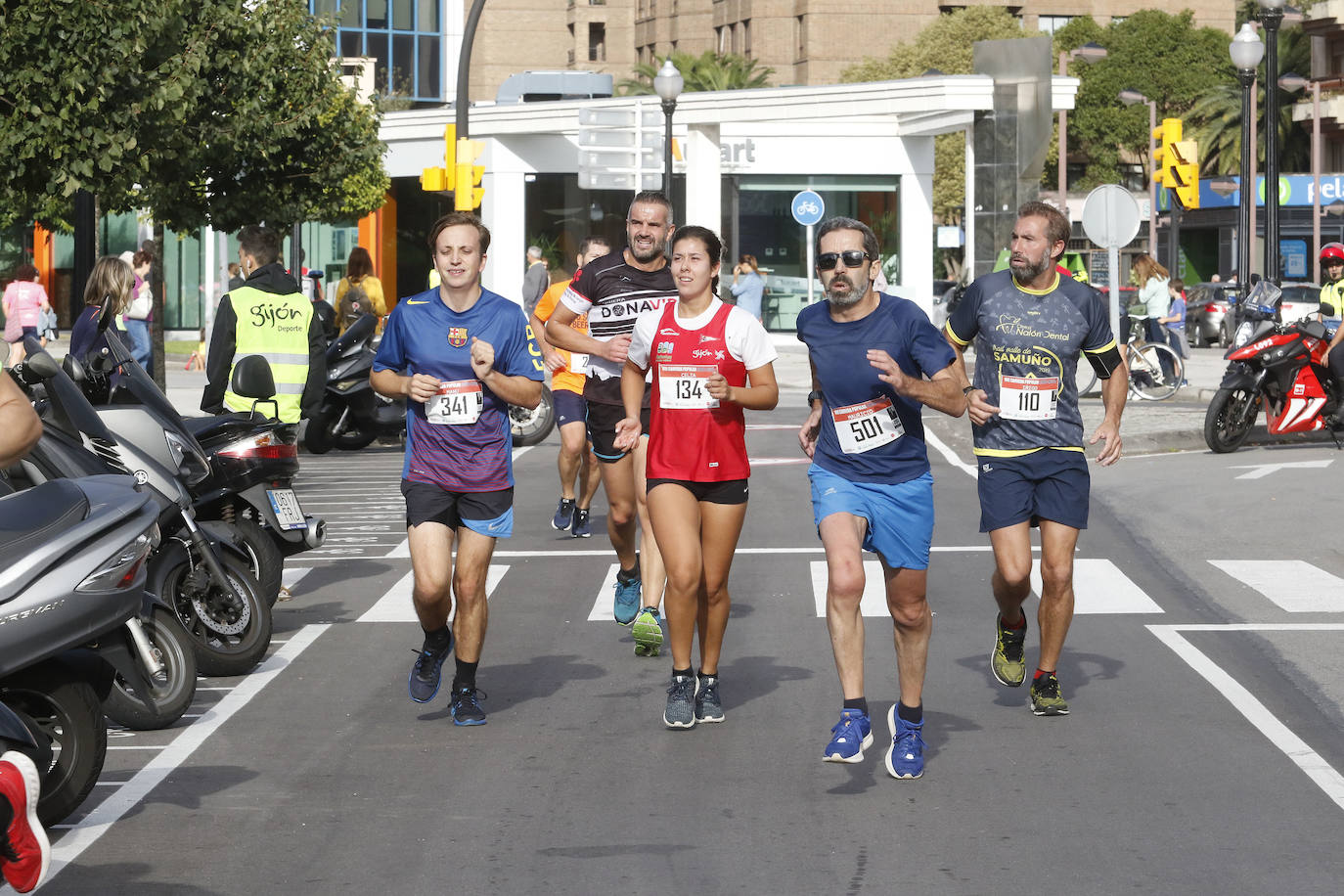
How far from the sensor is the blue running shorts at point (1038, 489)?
7629 mm

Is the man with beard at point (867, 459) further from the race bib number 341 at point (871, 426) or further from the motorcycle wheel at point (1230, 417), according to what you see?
the motorcycle wheel at point (1230, 417)

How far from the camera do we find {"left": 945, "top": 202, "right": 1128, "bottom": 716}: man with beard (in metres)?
7.61

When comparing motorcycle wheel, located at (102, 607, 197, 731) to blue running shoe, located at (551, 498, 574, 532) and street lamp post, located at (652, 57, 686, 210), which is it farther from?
street lamp post, located at (652, 57, 686, 210)

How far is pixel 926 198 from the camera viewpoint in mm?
42750

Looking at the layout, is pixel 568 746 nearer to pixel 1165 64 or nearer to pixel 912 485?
pixel 912 485

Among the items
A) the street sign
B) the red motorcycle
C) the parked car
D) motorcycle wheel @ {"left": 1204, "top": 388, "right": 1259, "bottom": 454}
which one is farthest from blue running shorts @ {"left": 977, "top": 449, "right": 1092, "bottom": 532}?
the parked car

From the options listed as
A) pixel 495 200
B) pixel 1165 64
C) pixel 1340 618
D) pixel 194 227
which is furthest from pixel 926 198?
pixel 1165 64

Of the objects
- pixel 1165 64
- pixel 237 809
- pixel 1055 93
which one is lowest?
pixel 237 809

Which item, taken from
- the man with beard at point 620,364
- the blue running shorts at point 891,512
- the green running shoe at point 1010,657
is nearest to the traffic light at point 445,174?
the man with beard at point 620,364

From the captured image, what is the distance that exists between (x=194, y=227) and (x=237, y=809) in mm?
15822

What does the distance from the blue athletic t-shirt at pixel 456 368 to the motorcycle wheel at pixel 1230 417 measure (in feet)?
38.6

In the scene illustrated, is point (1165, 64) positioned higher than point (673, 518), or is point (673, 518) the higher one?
point (1165, 64)

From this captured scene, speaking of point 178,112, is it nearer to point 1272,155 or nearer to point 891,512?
point 891,512

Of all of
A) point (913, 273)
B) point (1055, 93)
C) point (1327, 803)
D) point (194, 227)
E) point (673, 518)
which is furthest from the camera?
point (913, 273)
